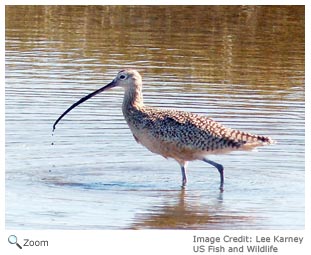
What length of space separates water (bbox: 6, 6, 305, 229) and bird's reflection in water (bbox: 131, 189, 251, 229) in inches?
0.5

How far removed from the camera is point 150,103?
1505 cm

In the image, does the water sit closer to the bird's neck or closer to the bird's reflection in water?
the bird's reflection in water

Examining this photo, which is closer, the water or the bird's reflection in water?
the bird's reflection in water

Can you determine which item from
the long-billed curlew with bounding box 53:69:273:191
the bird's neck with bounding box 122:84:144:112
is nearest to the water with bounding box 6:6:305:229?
the long-billed curlew with bounding box 53:69:273:191

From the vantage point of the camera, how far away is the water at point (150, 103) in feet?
36.7

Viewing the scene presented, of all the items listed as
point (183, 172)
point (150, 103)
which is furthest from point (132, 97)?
point (150, 103)

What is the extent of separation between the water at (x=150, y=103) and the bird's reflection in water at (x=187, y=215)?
0.01 m

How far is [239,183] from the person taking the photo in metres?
12.2

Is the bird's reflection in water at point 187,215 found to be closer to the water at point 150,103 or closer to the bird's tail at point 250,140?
the water at point 150,103

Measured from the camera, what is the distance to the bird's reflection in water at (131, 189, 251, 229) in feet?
35.4

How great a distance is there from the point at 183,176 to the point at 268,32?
7.76 meters

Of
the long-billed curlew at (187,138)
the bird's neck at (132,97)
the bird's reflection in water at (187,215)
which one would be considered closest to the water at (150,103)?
the bird's reflection in water at (187,215)
